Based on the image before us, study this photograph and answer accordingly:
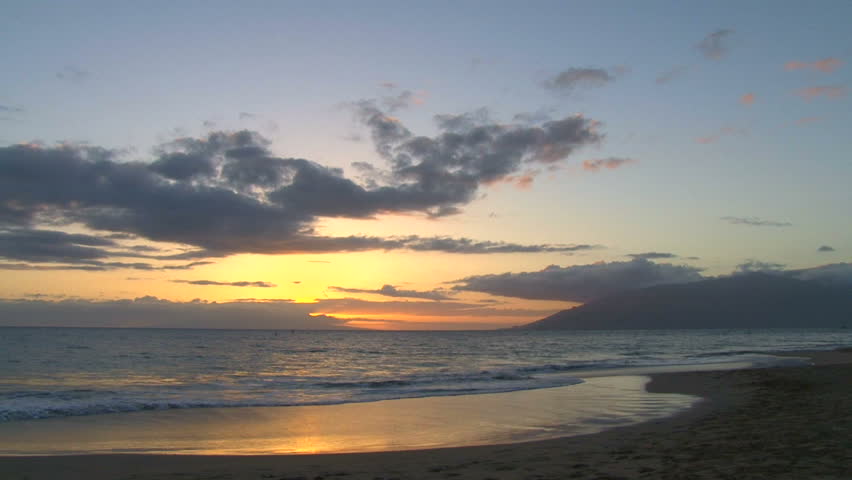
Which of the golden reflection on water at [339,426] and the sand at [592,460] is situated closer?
the sand at [592,460]

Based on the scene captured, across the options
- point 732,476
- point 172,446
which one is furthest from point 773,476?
point 172,446

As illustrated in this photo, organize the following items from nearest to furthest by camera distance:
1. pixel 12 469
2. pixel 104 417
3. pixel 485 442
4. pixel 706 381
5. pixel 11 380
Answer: pixel 12 469
pixel 485 442
pixel 104 417
pixel 706 381
pixel 11 380

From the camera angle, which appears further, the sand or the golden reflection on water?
the golden reflection on water

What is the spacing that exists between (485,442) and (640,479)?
5525mm

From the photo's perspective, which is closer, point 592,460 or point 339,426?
point 592,460

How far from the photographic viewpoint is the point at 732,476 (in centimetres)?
879

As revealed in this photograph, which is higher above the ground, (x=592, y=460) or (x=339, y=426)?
(x=592, y=460)

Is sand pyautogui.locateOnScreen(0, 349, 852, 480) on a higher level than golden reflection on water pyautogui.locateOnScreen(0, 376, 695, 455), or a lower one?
higher

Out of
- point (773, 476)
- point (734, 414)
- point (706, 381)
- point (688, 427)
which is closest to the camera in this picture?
point (773, 476)

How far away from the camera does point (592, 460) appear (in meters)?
10.8

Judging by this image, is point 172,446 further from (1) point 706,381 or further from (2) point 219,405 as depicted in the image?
(1) point 706,381

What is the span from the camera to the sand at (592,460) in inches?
376

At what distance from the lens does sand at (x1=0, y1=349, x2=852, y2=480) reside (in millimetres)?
9547

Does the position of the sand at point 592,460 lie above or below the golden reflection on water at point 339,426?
above
